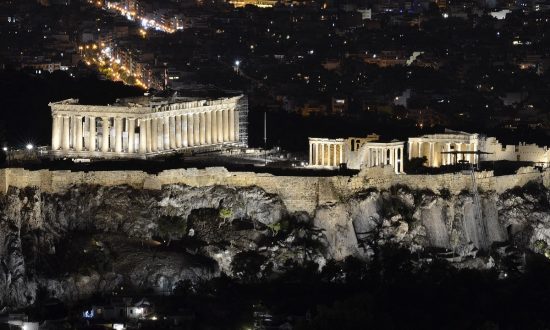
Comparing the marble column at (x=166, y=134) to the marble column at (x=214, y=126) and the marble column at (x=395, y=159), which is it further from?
the marble column at (x=395, y=159)

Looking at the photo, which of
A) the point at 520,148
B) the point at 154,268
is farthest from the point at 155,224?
the point at 520,148

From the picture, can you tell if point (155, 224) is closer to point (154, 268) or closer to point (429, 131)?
point (154, 268)

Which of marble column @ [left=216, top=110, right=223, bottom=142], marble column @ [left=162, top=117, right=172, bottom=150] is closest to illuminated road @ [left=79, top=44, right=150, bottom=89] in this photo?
marble column @ [left=216, top=110, right=223, bottom=142]

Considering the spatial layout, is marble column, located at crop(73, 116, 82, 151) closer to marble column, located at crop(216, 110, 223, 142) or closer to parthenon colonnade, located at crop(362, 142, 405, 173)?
marble column, located at crop(216, 110, 223, 142)

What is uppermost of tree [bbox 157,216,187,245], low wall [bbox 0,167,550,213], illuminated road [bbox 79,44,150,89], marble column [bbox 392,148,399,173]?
illuminated road [bbox 79,44,150,89]

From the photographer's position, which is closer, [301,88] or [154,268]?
[154,268]

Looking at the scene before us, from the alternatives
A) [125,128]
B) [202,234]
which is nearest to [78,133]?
[125,128]

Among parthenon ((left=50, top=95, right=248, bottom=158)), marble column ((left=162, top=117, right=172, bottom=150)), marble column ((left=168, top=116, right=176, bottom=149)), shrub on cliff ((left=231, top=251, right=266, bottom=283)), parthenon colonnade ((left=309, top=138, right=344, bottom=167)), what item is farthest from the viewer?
marble column ((left=168, top=116, right=176, bottom=149))
